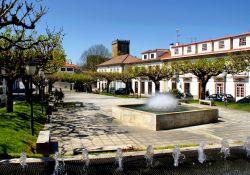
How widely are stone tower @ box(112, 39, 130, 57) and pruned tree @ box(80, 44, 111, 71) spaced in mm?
3242

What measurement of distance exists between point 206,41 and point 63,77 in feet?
123

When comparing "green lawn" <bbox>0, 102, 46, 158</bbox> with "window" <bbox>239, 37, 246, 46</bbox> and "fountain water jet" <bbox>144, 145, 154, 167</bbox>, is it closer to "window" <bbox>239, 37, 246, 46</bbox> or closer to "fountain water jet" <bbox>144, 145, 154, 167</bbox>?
"fountain water jet" <bbox>144, 145, 154, 167</bbox>

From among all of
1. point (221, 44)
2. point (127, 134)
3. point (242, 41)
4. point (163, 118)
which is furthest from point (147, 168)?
point (221, 44)

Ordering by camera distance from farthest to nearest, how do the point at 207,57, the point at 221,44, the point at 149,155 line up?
the point at 207,57 → the point at 221,44 → the point at 149,155

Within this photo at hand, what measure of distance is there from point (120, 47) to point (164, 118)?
3125 inches

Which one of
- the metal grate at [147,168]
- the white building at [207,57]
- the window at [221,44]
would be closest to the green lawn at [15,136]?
the metal grate at [147,168]

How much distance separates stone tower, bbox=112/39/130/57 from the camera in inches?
3631

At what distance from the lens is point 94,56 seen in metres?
92.8

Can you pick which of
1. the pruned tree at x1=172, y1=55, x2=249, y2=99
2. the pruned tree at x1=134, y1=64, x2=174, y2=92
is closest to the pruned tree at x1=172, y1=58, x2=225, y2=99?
the pruned tree at x1=172, y1=55, x2=249, y2=99

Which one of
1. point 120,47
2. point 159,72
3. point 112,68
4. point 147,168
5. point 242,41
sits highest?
point 120,47

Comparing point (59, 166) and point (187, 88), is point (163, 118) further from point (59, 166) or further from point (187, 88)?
point (187, 88)

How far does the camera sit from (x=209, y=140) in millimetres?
12508

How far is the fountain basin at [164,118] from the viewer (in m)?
14.9

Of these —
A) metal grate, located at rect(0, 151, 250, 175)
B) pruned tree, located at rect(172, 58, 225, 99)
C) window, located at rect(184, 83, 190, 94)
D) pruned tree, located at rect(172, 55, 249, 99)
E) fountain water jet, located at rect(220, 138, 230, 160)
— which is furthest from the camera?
window, located at rect(184, 83, 190, 94)
